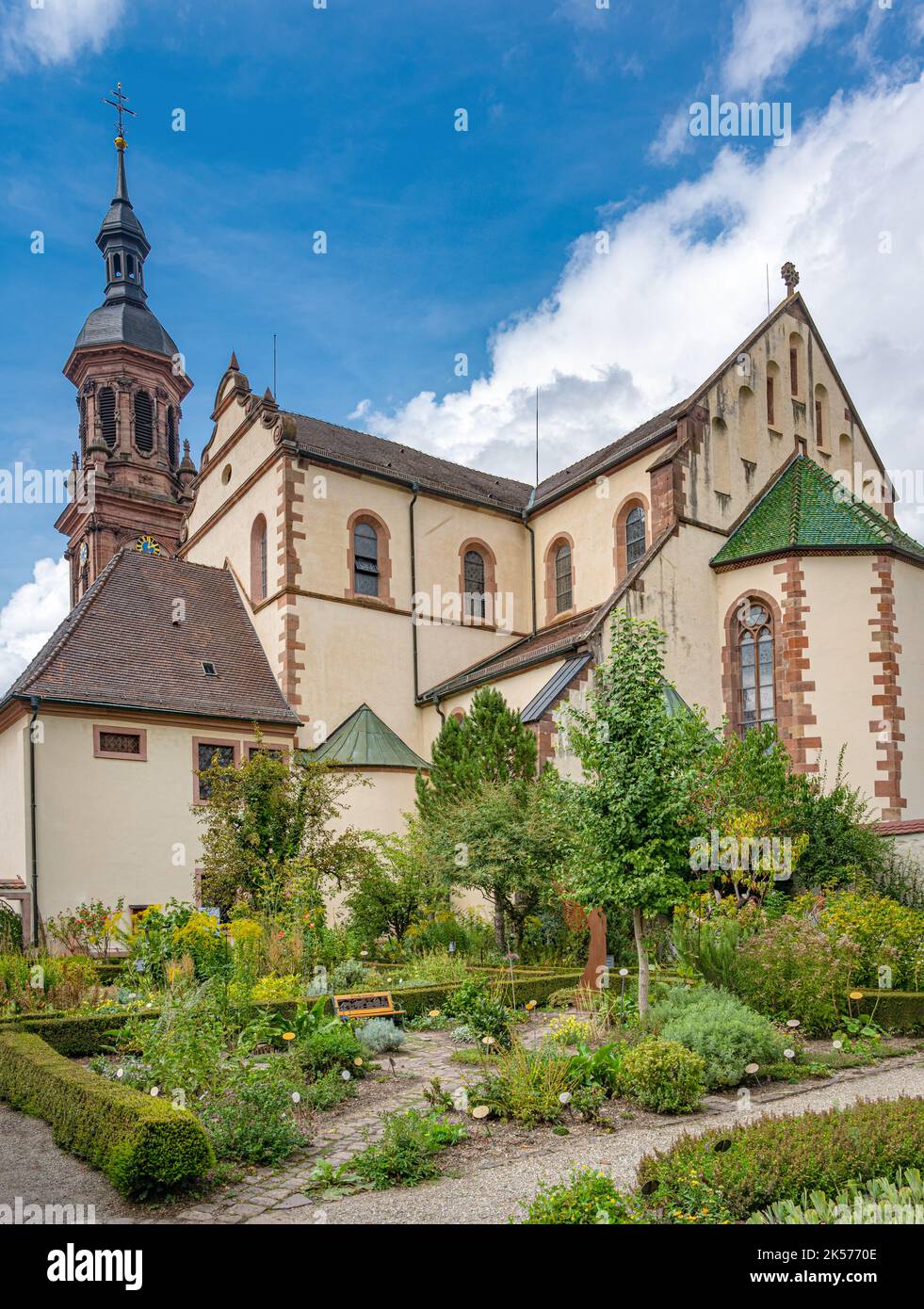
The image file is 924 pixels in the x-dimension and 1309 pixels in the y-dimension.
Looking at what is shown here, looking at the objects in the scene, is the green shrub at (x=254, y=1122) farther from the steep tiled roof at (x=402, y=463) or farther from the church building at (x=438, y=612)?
the steep tiled roof at (x=402, y=463)

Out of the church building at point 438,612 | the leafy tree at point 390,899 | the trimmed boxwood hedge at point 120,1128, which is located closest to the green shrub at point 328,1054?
the trimmed boxwood hedge at point 120,1128

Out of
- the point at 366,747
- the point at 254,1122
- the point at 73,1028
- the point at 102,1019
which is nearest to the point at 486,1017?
the point at 254,1122

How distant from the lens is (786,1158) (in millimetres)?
6078

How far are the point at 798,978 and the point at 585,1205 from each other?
22.7 ft

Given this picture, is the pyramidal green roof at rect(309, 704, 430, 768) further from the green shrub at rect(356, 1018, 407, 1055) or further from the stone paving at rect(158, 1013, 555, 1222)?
the green shrub at rect(356, 1018, 407, 1055)

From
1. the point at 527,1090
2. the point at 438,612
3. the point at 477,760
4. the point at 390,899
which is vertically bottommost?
the point at 527,1090

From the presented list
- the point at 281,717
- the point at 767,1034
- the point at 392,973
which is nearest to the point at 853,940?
the point at 767,1034

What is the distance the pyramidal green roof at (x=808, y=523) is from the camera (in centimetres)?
2372

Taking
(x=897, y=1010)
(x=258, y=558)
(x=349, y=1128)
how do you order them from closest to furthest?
(x=349, y=1128)
(x=897, y=1010)
(x=258, y=558)

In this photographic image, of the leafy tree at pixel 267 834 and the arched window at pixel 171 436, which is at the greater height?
the arched window at pixel 171 436

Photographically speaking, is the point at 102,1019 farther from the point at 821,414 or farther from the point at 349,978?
the point at 821,414

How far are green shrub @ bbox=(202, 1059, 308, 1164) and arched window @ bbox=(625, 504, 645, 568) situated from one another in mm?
20876

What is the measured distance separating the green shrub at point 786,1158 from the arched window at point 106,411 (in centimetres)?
4066
